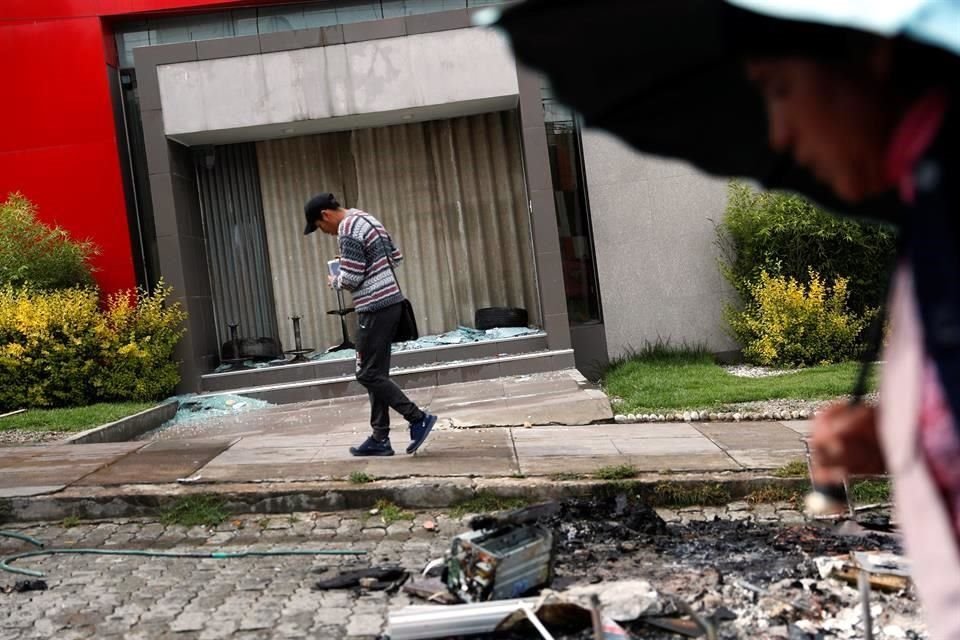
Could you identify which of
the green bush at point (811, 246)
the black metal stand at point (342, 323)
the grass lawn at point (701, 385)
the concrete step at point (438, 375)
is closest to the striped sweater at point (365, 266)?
the grass lawn at point (701, 385)

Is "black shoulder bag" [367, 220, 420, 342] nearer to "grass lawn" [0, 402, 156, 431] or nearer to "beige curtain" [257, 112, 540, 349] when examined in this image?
"grass lawn" [0, 402, 156, 431]

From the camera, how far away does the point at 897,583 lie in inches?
157

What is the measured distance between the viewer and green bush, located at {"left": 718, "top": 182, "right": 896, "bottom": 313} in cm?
1232

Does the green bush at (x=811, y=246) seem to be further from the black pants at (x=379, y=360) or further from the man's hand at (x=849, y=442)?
the man's hand at (x=849, y=442)

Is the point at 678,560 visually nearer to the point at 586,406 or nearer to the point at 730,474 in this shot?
the point at 730,474

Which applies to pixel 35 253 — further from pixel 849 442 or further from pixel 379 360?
pixel 849 442

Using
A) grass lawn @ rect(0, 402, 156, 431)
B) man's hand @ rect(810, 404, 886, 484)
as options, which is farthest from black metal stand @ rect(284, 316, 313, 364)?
man's hand @ rect(810, 404, 886, 484)

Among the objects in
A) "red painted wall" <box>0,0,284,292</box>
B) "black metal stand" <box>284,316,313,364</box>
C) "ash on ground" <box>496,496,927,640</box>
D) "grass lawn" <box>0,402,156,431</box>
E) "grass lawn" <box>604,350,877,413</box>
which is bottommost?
"ash on ground" <box>496,496,927,640</box>

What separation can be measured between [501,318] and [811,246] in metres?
4.17

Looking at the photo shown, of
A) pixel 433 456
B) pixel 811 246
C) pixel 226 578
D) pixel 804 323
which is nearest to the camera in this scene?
pixel 226 578

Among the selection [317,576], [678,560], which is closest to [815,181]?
[678,560]

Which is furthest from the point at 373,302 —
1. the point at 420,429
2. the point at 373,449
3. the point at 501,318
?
the point at 501,318

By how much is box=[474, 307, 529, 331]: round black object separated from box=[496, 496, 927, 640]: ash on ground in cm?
781

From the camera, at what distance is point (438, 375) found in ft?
40.1
